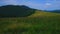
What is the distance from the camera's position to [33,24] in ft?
7.20

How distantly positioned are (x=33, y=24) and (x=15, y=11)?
0.33 metres

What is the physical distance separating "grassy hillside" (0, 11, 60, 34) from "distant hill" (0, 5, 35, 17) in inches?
2.4

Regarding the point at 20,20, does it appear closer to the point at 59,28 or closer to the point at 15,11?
the point at 15,11

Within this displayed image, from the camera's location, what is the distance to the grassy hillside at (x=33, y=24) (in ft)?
7.06

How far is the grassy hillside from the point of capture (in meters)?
2.15

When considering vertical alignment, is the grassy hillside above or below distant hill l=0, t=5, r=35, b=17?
below

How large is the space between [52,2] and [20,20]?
0.54 metres

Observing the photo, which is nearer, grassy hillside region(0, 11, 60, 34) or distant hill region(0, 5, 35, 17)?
grassy hillside region(0, 11, 60, 34)

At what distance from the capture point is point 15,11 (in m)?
2.27

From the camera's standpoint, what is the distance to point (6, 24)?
7.22 feet

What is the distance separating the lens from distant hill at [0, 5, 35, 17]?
2.26 m

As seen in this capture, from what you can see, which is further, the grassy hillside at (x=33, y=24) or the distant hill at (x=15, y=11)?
the distant hill at (x=15, y=11)

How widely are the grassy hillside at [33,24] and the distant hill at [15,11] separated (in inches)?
2.4

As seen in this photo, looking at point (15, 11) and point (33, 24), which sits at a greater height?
point (15, 11)
